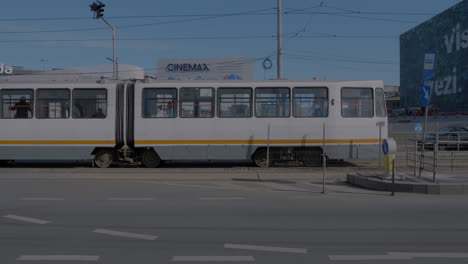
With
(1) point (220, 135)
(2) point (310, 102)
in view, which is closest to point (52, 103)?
(1) point (220, 135)

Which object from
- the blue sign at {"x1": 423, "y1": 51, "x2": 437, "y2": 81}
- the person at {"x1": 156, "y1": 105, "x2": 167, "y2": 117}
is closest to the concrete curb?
the blue sign at {"x1": 423, "y1": 51, "x2": 437, "y2": 81}

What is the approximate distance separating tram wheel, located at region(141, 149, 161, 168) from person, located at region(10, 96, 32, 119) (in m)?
4.60

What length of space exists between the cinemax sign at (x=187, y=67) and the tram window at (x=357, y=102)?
3533cm

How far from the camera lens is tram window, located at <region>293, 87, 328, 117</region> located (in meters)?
15.5

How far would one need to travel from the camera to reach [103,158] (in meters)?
15.5

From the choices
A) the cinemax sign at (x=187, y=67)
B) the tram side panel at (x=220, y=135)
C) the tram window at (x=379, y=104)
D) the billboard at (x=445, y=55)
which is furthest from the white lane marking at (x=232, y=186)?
the billboard at (x=445, y=55)

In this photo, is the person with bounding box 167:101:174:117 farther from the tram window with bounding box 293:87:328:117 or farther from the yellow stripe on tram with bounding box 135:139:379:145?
the tram window with bounding box 293:87:328:117

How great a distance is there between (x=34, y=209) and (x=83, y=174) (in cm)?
586

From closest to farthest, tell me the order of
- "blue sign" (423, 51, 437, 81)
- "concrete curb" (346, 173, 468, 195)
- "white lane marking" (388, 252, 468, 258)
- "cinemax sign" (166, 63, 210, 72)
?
"white lane marking" (388, 252, 468, 258), "concrete curb" (346, 173, 468, 195), "blue sign" (423, 51, 437, 81), "cinemax sign" (166, 63, 210, 72)

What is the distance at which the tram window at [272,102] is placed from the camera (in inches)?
609

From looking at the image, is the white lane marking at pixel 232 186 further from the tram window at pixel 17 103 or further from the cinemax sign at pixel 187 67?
the cinemax sign at pixel 187 67

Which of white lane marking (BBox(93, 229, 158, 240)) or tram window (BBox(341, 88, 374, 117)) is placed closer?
white lane marking (BBox(93, 229, 158, 240))

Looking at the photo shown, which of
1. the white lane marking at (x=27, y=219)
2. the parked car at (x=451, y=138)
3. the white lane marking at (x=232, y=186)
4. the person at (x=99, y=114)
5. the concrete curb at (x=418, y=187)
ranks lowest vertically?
the white lane marking at (x=232, y=186)

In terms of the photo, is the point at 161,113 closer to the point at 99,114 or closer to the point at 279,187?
the point at 99,114
